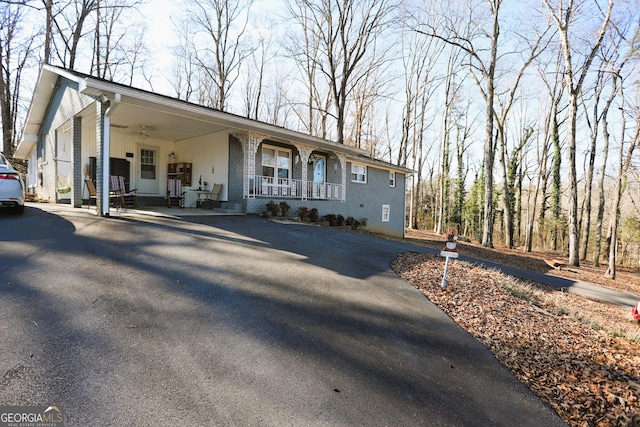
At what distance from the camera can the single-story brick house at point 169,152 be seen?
28.4 ft

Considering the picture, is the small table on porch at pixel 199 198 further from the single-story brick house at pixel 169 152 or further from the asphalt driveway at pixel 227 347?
the asphalt driveway at pixel 227 347

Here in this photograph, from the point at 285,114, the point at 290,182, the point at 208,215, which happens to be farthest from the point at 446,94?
the point at 208,215

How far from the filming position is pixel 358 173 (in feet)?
54.1

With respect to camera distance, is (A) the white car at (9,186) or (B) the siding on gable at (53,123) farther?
(B) the siding on gable at (53,123)

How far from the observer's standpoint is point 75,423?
172 centimetres

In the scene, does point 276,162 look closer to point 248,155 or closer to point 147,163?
point 248,155

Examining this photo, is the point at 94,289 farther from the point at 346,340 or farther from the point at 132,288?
the point at 346,340

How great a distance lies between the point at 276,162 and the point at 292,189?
1280mm

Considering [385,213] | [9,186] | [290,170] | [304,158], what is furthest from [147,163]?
[385,213]

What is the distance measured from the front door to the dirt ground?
Answer: 10870mm

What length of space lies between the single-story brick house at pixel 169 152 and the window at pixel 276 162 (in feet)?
0.13

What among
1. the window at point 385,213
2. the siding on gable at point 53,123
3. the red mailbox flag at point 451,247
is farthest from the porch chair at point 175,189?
the window at point 385,213

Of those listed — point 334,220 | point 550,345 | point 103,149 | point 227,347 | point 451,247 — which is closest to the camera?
point 227,347

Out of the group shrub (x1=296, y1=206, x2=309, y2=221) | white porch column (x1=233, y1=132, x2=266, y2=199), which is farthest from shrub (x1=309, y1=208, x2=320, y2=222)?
white porch column (x1=233, y1=132, x2=266, y2=199)
